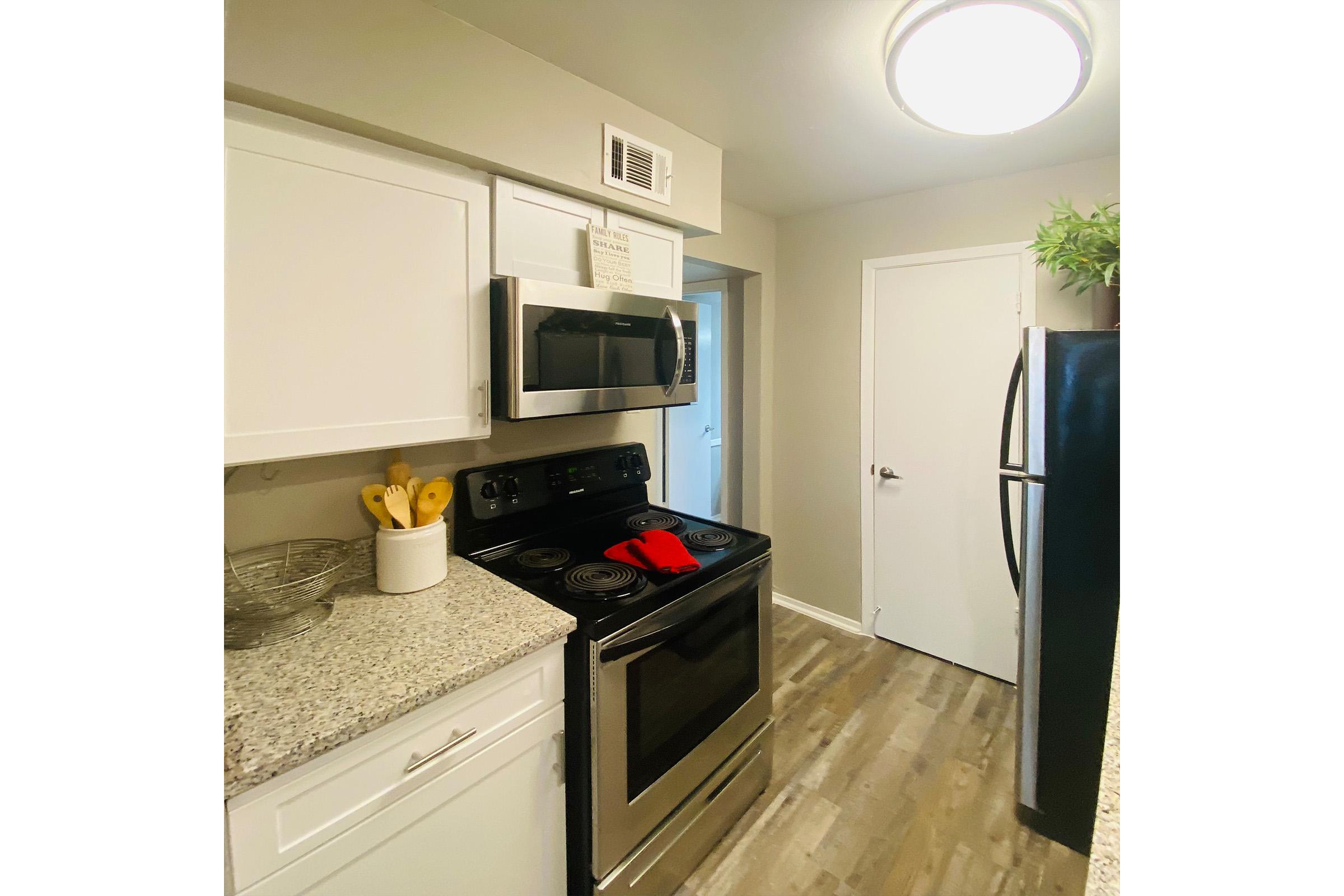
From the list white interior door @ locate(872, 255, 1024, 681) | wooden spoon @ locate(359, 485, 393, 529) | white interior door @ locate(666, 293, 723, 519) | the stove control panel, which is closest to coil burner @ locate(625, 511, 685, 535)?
the stove control panel

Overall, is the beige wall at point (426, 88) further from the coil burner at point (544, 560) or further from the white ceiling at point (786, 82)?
the coil burner at point (544, 560)

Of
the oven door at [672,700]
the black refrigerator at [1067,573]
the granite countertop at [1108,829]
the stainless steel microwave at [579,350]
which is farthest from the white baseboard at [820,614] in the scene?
the granite countertop at [1108,829]

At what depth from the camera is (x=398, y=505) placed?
56.9 inches

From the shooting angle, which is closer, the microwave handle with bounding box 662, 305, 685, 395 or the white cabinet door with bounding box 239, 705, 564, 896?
the white cabinet door with bounding box 239, 705, 564, 896

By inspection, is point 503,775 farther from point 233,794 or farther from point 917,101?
point 917,101

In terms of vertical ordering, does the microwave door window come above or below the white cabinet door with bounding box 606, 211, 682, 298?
below

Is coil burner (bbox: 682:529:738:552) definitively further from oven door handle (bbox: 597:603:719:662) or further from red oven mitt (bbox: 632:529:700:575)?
oven door handle (bbox: 597:603:719:662)

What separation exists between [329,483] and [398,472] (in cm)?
17

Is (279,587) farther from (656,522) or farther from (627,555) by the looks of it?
(656,522)

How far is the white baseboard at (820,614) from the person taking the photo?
123 inches

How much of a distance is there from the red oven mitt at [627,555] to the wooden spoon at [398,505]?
0.57 meters

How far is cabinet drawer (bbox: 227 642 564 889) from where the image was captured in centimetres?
90

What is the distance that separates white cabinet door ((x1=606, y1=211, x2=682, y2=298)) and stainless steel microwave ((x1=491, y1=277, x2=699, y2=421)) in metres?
0.09
